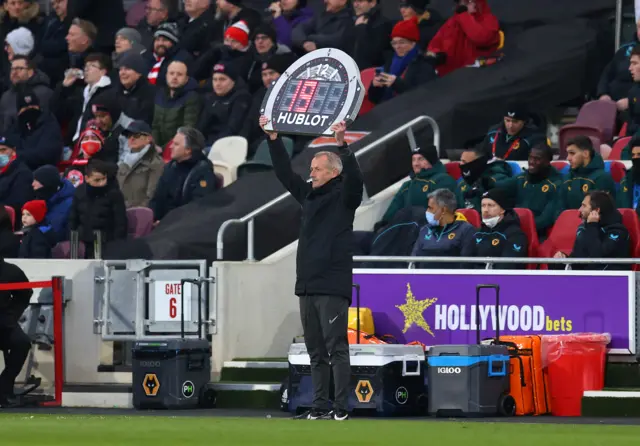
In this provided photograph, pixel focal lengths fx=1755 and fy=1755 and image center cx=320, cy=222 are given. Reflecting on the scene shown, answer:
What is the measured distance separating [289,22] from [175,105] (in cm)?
231

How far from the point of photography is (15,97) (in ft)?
69.9

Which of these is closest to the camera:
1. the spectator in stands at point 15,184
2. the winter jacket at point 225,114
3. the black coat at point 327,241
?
the black coat at point 327,241

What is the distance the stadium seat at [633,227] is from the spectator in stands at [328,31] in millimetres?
5937

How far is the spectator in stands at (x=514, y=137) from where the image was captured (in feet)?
55.7

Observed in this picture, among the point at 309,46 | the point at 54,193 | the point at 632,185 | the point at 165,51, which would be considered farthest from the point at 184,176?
the point at 632,185

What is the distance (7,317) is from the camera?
51.4 feet

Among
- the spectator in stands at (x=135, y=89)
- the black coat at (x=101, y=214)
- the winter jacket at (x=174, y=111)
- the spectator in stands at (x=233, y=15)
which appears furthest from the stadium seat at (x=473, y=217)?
the spectator in stands at (x=135, y=89)

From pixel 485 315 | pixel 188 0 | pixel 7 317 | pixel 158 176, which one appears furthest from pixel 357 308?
pixel 188 0

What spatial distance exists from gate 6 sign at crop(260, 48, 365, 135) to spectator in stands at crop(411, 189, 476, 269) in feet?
5.51

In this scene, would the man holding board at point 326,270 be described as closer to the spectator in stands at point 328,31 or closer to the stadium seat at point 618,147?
the stadium seat at point 618,147

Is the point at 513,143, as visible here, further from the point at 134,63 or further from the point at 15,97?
the point at 15,97

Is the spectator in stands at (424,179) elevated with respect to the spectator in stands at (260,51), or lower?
lower

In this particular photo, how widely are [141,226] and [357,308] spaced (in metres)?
3.90

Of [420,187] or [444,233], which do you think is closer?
[444,233]
